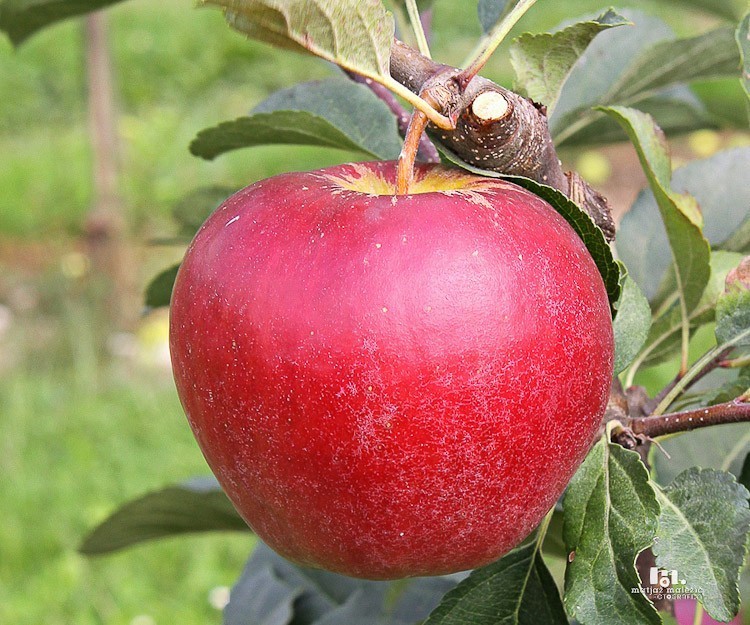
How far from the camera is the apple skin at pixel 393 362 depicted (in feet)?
1.31

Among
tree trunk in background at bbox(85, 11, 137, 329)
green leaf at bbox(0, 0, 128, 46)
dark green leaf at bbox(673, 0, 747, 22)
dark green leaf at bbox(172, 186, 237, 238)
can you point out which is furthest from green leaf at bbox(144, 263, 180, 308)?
tree trunk in background at bbox(85, 11, 137, 329)

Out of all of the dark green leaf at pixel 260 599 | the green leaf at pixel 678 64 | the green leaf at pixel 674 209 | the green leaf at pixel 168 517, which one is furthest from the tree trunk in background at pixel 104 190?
the green leaf at pixel 674 209

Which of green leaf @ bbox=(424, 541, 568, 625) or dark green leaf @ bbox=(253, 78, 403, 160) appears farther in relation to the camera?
dark green leaf @ bbox=(253, 78, 403, 160)

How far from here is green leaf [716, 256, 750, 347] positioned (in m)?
0.52

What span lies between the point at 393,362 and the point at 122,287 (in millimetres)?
2749

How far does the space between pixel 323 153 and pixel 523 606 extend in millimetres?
3200

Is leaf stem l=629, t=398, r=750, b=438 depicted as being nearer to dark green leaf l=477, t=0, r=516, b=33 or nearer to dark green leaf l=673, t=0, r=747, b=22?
dark green leaf l=477, t=0, r=516, b=33

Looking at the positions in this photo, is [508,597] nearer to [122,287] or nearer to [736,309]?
[736,309]

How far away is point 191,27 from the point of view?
517cm

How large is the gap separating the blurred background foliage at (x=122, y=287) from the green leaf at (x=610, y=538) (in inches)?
16.8

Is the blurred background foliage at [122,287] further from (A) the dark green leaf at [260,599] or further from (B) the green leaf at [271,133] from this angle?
(A) the dark green leaf at [260,599]

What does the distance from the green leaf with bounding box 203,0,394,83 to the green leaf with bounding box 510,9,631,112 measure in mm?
107

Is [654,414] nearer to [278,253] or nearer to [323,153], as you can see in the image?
[278,253]

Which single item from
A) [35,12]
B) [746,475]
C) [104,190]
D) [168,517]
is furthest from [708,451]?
[104,190]
